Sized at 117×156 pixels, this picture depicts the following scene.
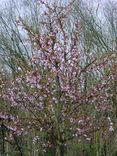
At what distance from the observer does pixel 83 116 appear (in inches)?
293

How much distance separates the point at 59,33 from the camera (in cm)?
785

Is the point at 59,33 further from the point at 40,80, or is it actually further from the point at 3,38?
the point at 3,38

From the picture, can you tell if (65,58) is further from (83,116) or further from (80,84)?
(83,116)

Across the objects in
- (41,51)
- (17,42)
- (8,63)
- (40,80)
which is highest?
(17,42)

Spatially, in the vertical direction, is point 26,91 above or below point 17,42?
below

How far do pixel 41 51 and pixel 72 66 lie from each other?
2.02 ft

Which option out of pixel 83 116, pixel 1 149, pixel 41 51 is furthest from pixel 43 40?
pixel 1 149

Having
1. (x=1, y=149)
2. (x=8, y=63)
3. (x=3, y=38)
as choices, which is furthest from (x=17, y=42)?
(x=1, y=149)

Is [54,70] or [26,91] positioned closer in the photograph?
[54,70]

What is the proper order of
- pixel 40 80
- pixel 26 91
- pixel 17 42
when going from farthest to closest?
pixel 17 42
pixel 26 91
pixel 40 80

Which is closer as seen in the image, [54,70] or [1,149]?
[54,70]

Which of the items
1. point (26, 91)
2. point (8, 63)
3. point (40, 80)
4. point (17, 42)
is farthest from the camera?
point (17, 42)

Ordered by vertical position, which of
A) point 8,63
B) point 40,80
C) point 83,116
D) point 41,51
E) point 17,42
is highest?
point 17,42

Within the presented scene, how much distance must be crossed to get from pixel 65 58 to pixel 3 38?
1569 cm
